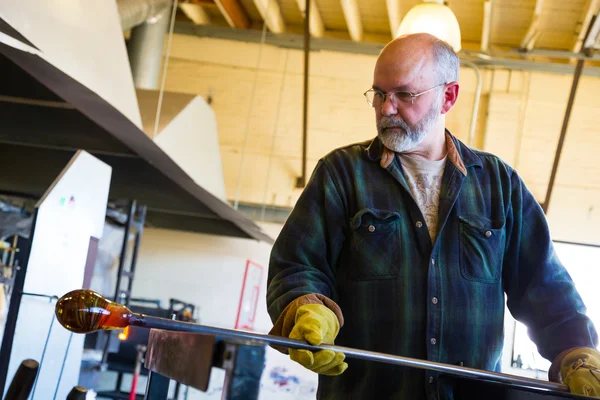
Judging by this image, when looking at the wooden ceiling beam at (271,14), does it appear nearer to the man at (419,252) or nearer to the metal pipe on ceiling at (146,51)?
the metal pipe on ceiling at (146,51)

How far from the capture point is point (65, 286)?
419cm

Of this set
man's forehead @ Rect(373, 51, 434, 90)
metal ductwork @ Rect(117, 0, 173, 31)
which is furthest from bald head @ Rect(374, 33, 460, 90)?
metal ductwork @ Rect(117, 0, 173, 31)

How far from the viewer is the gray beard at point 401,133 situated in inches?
70.1

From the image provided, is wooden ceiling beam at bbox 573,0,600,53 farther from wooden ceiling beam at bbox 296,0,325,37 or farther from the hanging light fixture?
the hanging light fixture

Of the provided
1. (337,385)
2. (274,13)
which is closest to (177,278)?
(274,13)

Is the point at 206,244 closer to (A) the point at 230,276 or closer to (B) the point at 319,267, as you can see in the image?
(A) the point at 230,276

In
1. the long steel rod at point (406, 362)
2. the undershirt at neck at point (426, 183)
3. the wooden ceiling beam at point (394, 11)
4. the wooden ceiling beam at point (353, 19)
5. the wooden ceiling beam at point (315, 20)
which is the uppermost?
the wooden ceiling beam at point (315, 20)

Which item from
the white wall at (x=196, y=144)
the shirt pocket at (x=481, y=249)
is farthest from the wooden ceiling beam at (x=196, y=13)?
the shirt pocket at (x=481, y=249)

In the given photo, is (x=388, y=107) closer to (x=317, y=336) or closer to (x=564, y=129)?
(x=317, y=336)

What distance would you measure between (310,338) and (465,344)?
542mm

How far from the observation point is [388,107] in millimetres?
1772

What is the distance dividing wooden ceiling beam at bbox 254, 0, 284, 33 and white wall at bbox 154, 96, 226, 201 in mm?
1913

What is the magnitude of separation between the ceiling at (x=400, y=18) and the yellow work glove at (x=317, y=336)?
6485 millimetres

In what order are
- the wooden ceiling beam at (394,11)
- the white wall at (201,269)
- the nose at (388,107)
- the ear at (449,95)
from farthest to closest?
the white wall at (201,269) < the wooden ceiling beam at (394,11) < the ear at (449,95) < the nose at (388,107)
